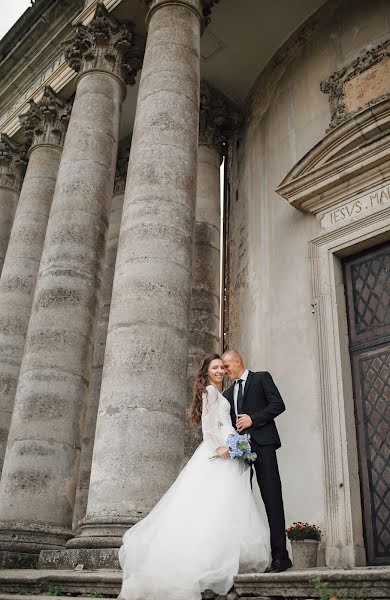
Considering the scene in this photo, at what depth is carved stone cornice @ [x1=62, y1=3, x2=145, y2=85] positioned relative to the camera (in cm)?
1255

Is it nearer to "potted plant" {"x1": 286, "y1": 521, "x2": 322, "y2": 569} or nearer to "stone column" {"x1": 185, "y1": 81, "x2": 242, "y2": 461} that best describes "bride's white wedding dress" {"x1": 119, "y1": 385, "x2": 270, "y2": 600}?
"potted plant" {"x1": 286, "y1": 521, "x2": 322, "y2": 569}

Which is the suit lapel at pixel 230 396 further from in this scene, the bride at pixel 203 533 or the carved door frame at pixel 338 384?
the carved door frame at pixel 338 384

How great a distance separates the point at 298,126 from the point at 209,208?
2.90 meters

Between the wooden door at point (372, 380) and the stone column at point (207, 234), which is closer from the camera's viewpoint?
the wooden door at point (372, 380)

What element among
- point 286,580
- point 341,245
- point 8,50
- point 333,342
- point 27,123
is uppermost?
point 8,50

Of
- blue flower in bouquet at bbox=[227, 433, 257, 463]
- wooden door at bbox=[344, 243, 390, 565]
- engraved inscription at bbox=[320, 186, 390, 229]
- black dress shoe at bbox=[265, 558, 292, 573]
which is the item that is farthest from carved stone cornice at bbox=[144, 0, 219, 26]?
black dress shoe at bbox=[265, 558, 292, 573]

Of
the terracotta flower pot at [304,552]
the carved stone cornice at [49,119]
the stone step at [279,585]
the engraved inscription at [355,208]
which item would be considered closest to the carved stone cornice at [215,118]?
the carved stone cornice at [49,119]

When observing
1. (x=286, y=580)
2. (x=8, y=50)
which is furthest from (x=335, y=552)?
(x=8, y=50)

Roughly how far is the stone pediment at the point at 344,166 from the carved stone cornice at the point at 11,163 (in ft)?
27.9

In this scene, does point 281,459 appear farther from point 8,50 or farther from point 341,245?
point 8,50

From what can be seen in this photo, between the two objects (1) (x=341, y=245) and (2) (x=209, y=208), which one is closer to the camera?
(1) (x=341, y=245)

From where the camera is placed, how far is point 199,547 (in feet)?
15.6

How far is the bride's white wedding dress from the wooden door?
3.95 meters

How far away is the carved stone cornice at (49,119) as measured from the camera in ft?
48.8
